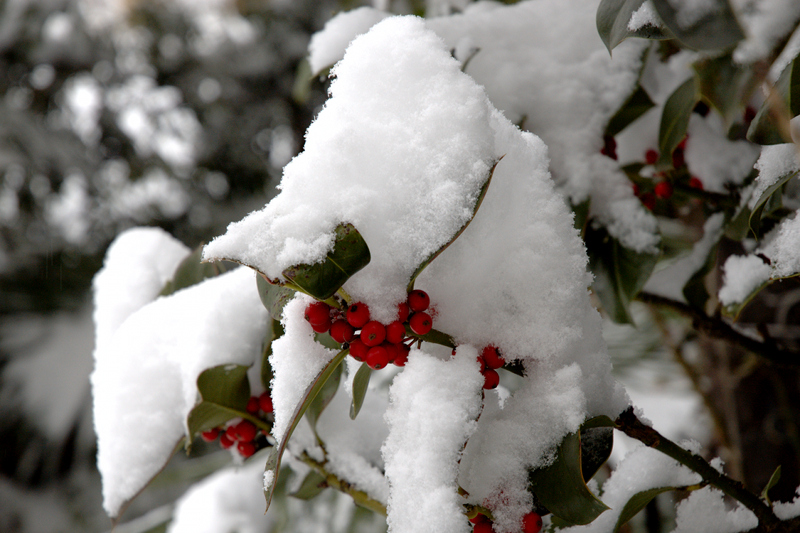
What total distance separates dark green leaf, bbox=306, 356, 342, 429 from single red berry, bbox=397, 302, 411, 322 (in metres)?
0.14

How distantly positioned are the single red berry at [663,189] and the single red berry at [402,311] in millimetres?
377

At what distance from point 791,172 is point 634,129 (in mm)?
328

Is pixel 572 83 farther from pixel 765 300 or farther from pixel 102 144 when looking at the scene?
pixel 102 144

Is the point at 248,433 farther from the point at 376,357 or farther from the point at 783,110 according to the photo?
the point at 783,110

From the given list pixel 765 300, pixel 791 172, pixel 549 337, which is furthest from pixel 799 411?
pixel 549 337

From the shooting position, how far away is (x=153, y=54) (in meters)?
2.42

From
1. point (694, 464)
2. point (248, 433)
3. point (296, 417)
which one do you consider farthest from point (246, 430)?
point (694, 464)

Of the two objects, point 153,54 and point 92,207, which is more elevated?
point 153,54

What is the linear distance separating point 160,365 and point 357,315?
28cm

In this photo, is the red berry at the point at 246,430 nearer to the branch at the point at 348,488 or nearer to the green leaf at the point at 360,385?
the branch at the point at 348,488

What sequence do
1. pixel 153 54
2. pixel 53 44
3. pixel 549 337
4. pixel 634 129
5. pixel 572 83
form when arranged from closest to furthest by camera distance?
pixel 549 337 < pixel 572 83 < pixel 634 129 < pixel 53 44 < pixel 153 54

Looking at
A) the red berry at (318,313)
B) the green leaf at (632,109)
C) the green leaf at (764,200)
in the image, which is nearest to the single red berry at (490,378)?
the red berry at (318,313)

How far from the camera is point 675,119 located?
21.6 inches

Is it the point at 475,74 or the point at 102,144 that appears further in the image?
the point at 102,144
